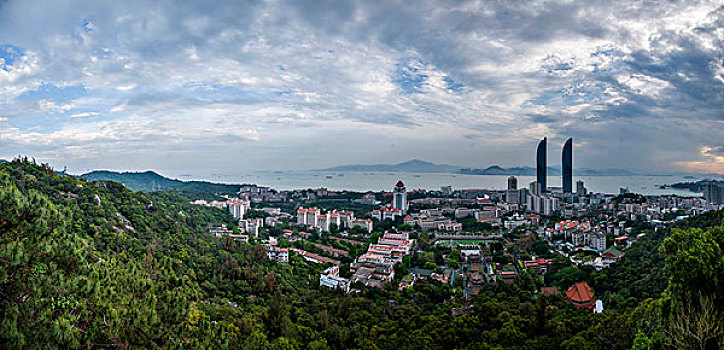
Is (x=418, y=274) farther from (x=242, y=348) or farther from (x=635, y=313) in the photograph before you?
(x=242, y=348)

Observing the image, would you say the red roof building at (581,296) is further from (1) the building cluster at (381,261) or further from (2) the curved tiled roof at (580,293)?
(1) the building cluster at (381,261)

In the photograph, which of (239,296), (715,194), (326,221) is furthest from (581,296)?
(715,194)

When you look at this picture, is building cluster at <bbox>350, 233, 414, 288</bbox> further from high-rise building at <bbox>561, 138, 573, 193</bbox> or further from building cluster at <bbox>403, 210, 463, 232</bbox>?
high-rise building at <bbox>561, 138, 573, 193</bbox>

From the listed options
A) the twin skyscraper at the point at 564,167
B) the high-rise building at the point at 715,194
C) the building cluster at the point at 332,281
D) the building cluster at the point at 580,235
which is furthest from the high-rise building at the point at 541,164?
the building cluster at the point at 332,281

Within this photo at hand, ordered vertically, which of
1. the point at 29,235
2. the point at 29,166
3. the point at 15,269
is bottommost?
the point at 15,269

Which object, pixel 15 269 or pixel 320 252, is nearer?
pixel 15 269

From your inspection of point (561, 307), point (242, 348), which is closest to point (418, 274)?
point (561, 307)

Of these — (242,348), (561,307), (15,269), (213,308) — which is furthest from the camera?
(561,307)

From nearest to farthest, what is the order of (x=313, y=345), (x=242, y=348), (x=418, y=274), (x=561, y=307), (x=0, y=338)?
(x=0, y=338)
(x=242, y=348)
(x=313, y=345)
(x=561, y=307)
(x=418, y=274)

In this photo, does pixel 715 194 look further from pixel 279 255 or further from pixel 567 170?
pixel 279 255
